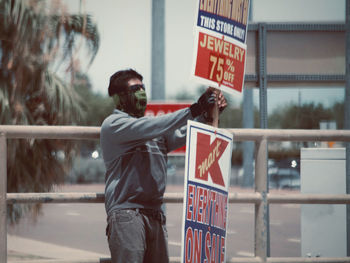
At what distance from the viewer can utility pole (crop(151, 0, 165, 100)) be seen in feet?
24.4

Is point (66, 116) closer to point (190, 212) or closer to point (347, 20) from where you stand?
point (347, 20)

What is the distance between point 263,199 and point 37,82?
17.6ft

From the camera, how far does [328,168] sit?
518cm

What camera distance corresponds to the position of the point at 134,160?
286 cm

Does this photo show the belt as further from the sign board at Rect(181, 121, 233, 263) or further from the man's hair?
the man's hair

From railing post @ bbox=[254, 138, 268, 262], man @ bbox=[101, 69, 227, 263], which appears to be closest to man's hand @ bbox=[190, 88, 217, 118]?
man @ bbox=[101, 69, 227, 263]

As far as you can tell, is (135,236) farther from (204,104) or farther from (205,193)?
(204,104)

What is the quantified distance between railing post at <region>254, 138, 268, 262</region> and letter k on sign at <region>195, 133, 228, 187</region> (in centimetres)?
60

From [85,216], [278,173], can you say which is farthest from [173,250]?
[85,216]

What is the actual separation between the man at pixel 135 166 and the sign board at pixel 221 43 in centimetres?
11

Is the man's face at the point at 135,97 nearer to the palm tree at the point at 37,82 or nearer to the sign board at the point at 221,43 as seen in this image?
the sign board at the point at 221,43

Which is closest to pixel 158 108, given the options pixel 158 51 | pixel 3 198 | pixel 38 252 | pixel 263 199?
pixel 158 51

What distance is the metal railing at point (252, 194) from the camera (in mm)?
3189

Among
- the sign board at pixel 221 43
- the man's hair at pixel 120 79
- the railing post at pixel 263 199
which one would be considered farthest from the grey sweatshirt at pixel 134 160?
the railing post at pixel 263 199
